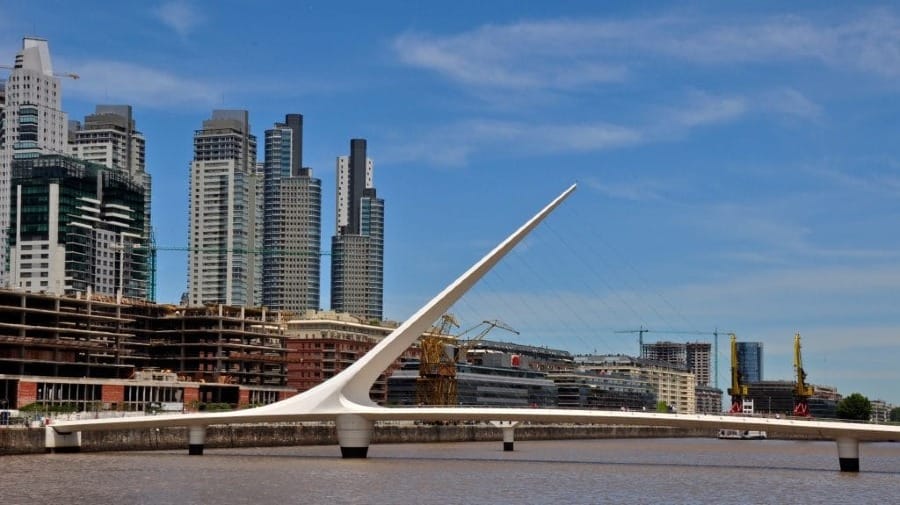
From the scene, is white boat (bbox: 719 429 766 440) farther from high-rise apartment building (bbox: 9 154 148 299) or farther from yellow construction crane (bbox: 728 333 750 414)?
high-rise apartment building (bbox: 9 154 148 299)

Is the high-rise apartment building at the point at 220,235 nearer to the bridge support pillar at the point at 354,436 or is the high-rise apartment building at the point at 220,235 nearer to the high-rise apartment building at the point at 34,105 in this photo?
the high-rise apartment building at the point at 34,105

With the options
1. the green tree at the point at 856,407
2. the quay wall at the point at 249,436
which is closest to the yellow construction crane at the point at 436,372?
the quay wall at the point at 249,436

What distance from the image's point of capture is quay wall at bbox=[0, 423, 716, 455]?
4891 cm

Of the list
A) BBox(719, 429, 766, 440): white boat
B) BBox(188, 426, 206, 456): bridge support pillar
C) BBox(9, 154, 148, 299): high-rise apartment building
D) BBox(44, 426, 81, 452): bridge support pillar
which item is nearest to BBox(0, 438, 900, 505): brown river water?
BBox(188, 426, 206, 456): bridge support pillar

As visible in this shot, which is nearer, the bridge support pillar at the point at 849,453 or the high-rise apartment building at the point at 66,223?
the bridge support pillar at the point at 849,453

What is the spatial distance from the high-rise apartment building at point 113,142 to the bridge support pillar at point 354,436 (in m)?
136

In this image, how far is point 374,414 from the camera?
4759 cm

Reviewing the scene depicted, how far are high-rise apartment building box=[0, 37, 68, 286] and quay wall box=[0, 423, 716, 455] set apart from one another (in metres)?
101

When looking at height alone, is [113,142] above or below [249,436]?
above

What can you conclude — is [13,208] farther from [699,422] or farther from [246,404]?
[699,422]

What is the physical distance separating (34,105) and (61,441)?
132 meters

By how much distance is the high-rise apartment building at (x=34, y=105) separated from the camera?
17262 cm

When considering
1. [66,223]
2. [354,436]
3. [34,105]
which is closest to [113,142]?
[34,105]

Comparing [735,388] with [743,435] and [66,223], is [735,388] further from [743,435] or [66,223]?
[66,223]
